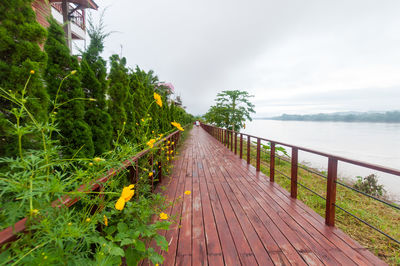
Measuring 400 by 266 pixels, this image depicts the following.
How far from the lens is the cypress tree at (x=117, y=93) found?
2898 millimetres

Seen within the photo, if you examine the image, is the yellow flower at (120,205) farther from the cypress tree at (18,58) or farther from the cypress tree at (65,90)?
the cypress tree at (65,90)

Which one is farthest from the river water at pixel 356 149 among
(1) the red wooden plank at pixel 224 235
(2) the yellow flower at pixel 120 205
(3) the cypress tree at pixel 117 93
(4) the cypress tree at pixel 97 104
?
(3) the cypress tree at pixel 117 93

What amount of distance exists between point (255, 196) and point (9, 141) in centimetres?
285

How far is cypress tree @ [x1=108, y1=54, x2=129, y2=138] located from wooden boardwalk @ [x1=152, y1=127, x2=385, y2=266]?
58.4 inches

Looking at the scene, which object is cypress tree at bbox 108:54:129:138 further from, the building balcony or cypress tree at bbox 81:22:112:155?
the building balcony

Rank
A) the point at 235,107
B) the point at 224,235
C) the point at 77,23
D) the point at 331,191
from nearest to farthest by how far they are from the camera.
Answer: the point at 224,235
the point at 331,191
the point at 77,23
the point at 235,107

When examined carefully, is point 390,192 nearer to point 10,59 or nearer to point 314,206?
point 314,206

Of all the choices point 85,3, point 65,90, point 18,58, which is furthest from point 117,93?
point 85,3

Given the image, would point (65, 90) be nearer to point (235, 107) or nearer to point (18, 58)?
point (18, 58)

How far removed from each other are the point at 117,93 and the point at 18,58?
5.40 ft

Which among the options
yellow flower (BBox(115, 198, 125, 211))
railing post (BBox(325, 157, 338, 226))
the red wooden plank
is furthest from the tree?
yellow flower (BBox(115, 198, 125, 211))

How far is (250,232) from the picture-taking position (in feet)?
5.51

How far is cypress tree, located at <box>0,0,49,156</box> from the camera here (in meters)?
1.31

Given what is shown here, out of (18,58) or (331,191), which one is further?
(331,191)
